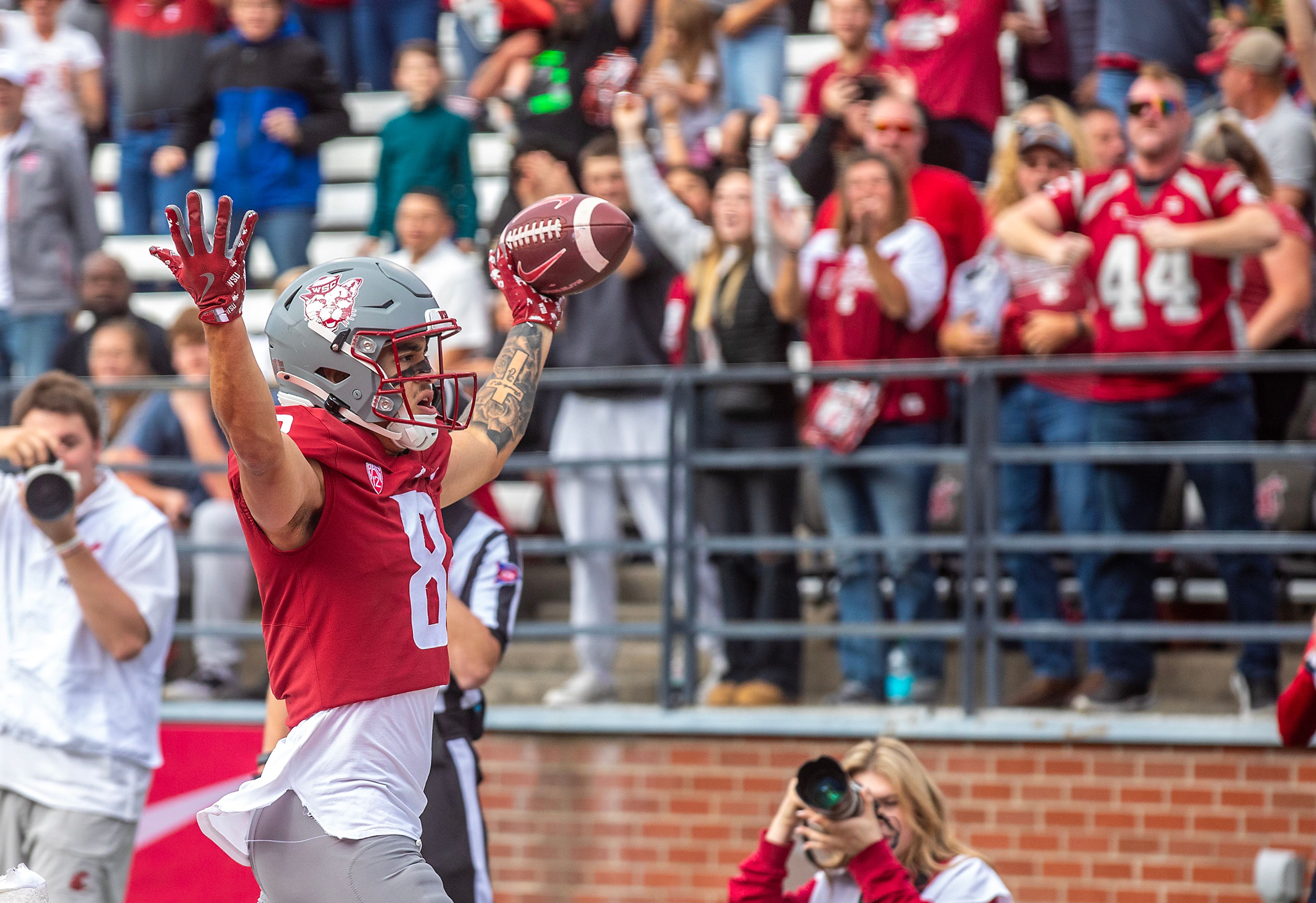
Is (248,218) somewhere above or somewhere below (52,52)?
below

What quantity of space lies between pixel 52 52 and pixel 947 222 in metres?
5.48

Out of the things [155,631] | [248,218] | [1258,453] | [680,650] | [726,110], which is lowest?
[680,650]

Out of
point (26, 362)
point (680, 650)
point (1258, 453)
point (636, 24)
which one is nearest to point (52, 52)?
point (26, 362)

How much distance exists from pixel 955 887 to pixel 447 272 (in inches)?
156

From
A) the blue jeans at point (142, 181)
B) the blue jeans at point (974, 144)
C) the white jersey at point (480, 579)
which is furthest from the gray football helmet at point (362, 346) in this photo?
the blue jeans at point (142, 181)

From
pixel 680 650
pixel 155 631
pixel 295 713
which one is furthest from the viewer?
pixel 680 650

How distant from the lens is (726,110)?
27.6ft

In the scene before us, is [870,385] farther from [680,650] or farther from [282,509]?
[282,509]

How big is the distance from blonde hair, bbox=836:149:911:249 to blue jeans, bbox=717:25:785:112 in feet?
5.56

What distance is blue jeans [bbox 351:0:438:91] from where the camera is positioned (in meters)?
9.78

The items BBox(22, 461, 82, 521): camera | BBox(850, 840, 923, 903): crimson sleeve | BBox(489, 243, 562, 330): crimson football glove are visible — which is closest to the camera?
BBox(489, 243, 562, 330): crimson football glove

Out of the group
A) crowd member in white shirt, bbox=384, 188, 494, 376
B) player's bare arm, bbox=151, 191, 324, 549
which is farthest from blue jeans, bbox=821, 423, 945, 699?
player's bare arm, bbox=151, 191, 324, 549

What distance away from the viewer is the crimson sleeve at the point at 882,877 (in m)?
4.06

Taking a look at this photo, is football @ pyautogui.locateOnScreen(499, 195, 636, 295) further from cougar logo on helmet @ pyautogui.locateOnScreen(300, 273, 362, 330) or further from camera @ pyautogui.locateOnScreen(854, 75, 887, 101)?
camera @ pyautogui.locateOnScreen(854, 75, 887, 101)
